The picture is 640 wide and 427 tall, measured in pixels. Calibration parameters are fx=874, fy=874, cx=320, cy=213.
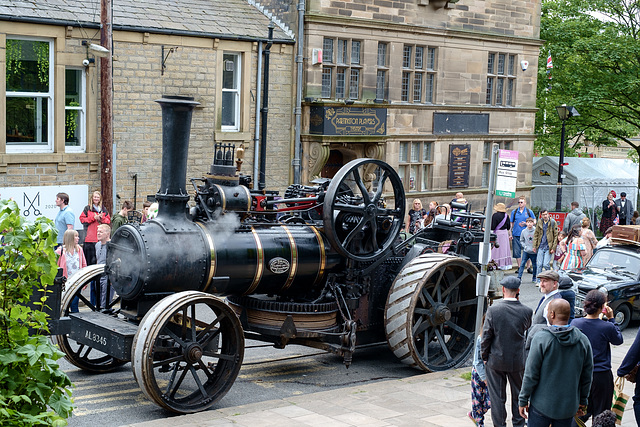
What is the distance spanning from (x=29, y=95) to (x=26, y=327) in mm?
13256

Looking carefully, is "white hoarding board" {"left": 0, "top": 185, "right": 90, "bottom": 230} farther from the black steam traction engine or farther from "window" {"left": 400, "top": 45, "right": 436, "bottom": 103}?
"window" {"left": 400, "top": 45, "right": 436, "bottom": 103}

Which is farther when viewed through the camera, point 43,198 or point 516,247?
point 516,247

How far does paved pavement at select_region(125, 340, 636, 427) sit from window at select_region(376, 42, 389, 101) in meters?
13.7

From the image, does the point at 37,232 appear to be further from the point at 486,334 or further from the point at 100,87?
the point at 100,87

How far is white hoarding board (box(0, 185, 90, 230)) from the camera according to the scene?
16.5 meters

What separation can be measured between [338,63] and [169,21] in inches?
185

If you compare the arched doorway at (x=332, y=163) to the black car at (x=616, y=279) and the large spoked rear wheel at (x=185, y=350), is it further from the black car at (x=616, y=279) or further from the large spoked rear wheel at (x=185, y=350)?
the large spoked rear wheel at (x=185, y=350)

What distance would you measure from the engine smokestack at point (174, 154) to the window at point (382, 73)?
13781mm

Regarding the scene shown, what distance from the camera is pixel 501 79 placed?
26438 millimetres

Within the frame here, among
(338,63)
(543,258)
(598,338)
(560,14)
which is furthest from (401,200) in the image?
(560,14)

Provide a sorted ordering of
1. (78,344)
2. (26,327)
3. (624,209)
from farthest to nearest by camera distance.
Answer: (624,209), (78,344), (26,327)

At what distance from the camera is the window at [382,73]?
890 inches

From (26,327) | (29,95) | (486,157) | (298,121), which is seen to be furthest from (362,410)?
(486,157)

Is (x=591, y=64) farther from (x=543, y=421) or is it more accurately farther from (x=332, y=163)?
(x=543, y=421)
